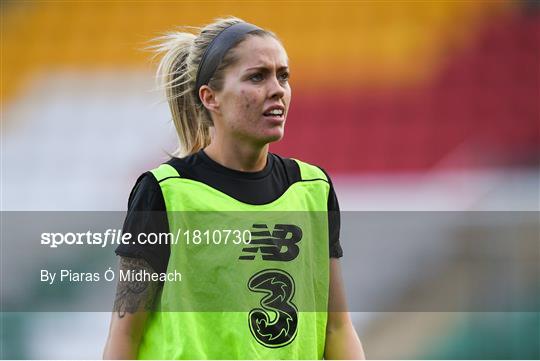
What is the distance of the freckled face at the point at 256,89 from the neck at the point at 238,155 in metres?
0.02

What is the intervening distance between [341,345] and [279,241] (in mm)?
230

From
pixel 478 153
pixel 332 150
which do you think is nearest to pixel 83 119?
pixel 332 150

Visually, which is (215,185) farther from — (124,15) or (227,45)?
(124,15)

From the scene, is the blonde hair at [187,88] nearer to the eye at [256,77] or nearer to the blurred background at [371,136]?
the eye at [256,77]

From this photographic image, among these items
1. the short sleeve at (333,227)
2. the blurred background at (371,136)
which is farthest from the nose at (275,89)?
the blurred background at (371,136)

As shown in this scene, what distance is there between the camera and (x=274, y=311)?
1.47 m

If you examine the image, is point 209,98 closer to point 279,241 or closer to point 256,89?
point 256,89

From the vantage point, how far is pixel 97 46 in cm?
498

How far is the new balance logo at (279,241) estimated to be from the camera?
1.51 m

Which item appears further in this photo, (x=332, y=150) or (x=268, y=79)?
(x=332, y=150)

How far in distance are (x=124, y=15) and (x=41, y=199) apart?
1434 mm

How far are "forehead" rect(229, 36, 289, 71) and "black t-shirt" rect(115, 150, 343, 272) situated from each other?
0.60 ft

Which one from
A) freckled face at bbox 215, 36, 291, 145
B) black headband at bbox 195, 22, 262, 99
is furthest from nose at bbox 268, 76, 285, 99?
black headband at bbox 195, 22, 262, 99

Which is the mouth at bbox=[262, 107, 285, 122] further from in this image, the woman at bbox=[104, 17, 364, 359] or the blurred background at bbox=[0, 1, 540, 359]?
the blurred background at bbox=[0, 1, 540, 359]
